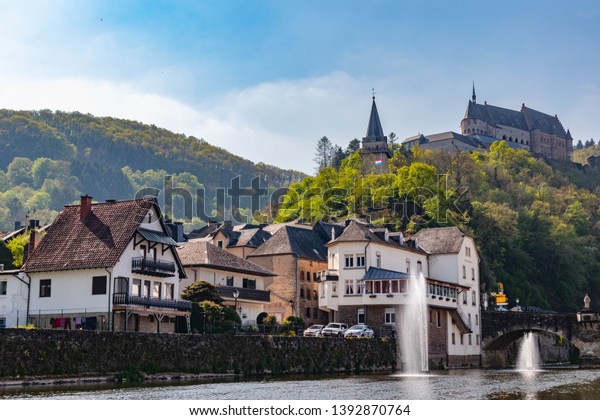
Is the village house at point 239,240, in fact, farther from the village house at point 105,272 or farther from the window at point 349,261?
the village house at point 105,272

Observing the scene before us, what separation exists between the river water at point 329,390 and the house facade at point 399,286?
18.2 metres

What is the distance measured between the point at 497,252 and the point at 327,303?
173 feet

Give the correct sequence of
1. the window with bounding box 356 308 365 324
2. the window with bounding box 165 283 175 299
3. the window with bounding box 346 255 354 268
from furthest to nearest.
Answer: the window with bounding box 346 255 354 268 < the window with bounding box 356 308 365 324 < the window with bounding box 165 283 175 299

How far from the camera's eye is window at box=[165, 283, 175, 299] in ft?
225

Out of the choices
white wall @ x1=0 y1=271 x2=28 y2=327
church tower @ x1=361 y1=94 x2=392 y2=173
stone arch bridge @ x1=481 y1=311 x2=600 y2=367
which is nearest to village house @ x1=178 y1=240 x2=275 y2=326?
white wall @ x1=0 y1=271 x2=28 y2=327

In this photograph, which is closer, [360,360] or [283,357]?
[283,357]

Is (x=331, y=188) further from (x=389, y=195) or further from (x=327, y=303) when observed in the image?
(x=327, y=303)

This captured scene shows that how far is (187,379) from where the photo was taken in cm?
5416

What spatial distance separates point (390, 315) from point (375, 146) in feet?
342

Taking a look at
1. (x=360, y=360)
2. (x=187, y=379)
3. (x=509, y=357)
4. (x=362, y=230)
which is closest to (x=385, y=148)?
(x=509, y=357)

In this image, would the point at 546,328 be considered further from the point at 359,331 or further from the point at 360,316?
the point at 359,331

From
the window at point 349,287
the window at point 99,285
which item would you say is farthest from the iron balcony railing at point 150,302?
the window at point 349,287

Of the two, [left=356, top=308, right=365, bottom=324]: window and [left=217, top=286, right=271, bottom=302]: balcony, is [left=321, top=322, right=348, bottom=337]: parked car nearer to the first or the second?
[left=356, top=308, right=365, bottom=324]: window

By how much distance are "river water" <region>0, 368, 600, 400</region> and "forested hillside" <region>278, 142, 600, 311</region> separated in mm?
57407
